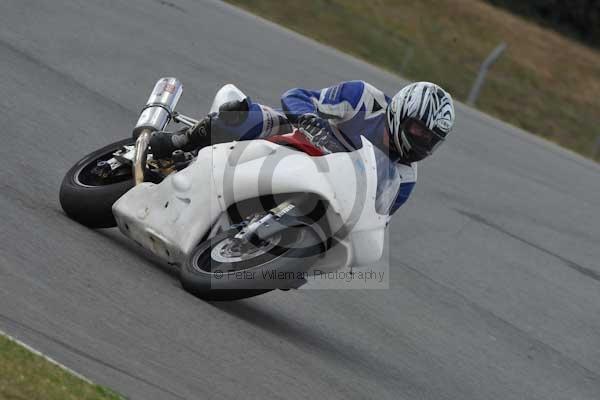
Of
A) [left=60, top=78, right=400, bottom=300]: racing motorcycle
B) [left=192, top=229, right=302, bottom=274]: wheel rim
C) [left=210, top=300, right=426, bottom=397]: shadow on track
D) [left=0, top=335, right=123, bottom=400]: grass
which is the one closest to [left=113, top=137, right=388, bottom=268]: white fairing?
[left=60, top=78, right=400, bottom=300]: racing motorcycle

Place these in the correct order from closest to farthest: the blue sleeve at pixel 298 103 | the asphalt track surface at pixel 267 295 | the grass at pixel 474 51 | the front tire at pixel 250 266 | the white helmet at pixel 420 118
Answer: the asphalt track surface at pixel 267 295
the front tire at pixel 250 266
the white helmet at pixel 420 118
the blue sleeve at pixel 298 103
the grass at pixel 474 51

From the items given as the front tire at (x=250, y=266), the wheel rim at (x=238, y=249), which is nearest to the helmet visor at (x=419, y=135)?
the front tire at (x=250, y=266)

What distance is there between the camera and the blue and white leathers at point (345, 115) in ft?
21.6

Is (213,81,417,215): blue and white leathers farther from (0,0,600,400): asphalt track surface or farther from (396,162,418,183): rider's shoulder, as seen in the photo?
(0,0,600,400): asphalt track surface

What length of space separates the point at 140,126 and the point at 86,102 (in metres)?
3.45

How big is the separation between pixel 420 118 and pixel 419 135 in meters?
0.11

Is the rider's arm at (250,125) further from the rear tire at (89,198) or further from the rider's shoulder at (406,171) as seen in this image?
the rider's shoulder at (406,171)

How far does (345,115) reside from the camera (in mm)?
6641

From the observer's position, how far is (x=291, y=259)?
19.6 ft

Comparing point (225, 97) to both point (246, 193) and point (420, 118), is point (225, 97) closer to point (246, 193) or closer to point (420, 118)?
point (246, 193)

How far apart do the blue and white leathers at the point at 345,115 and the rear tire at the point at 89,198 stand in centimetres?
76

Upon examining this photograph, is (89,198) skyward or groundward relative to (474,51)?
skyward

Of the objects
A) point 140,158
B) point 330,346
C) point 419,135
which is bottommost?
point 330,346

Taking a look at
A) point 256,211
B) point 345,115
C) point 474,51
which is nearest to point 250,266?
point 256,211
